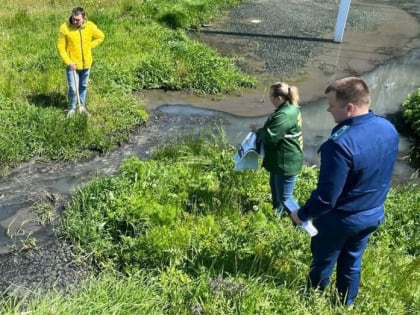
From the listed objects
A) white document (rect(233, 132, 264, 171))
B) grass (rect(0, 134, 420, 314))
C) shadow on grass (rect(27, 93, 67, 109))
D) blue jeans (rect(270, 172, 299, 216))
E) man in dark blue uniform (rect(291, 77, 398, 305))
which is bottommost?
grass (rect(0, 134, 420, 314))

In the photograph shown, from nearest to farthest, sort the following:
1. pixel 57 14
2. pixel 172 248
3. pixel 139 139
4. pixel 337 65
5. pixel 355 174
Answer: pixel 355 174 → pixel 172 248 → pixel 139 139 → pixel 337 65 → pixel 57 14

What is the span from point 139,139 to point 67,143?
42.3 inches

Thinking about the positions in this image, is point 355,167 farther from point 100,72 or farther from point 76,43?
point 100,72

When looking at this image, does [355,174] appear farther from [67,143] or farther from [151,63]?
[151,63]

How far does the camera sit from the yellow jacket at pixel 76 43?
7.16 metres

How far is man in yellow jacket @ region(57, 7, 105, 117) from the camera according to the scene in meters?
7.14

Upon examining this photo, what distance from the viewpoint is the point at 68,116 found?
24.2 ft

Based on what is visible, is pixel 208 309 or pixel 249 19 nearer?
pixel 208 309

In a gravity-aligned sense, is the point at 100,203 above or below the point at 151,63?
below

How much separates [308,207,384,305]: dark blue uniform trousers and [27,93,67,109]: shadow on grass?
528cm

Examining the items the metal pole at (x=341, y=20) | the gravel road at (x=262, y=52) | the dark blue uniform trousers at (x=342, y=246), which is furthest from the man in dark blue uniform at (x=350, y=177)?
the metal pole at (x=341, y=20)

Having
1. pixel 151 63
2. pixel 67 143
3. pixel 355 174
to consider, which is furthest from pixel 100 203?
pixel 151 63

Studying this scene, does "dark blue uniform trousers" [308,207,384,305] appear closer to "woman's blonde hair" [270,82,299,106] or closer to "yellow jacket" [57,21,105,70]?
"woman's blonde hair" [270,82,299,106]

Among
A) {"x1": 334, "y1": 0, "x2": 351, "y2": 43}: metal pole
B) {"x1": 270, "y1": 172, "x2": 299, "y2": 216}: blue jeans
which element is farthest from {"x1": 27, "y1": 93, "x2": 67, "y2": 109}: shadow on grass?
{"x1": 334, "y1": 0, "x2": 351, "y2": 43}: metal pole
